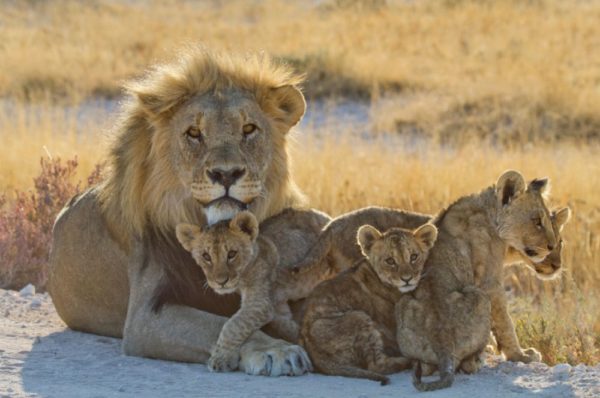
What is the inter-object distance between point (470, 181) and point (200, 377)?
6164mm

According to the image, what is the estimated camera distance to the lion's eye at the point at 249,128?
22.4ft

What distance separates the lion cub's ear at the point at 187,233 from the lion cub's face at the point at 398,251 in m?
0.80

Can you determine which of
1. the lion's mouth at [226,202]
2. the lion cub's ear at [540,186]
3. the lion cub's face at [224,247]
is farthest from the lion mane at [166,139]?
the lion cub's ear at [540,186]

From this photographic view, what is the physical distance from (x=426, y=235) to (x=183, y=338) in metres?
1.33

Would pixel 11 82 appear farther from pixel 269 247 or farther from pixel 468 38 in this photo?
pixel 269 247

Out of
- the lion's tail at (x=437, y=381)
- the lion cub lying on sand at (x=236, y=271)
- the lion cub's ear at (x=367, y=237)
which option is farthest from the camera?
the lion cub lying on sand at (x=236, y=271)

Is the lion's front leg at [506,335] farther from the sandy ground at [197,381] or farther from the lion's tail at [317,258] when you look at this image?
the lion's tail at [317,258]

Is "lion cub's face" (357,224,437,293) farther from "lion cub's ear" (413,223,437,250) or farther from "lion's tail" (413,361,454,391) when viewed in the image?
"lion's tail" (413,361,454,391)

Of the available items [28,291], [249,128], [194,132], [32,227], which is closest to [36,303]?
[28,291]

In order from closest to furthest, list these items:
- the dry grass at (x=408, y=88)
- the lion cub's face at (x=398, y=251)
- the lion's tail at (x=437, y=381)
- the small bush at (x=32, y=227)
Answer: the lion's tail at (x=437, y=381)
the lion cub's face at (x=398, y=251)
the small bush at (x=32, y=227)
the dry grass at (x=408, y=88)

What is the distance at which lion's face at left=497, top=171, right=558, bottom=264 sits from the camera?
6195mm

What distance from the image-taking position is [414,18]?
2830 centimetres

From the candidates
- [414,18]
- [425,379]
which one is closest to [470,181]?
[425,379]

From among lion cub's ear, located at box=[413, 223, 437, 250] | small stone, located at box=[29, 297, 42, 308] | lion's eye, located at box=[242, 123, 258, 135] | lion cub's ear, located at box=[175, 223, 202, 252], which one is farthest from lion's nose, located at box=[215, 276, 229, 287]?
small stone, located at box=[29, 297, 42, 308]
